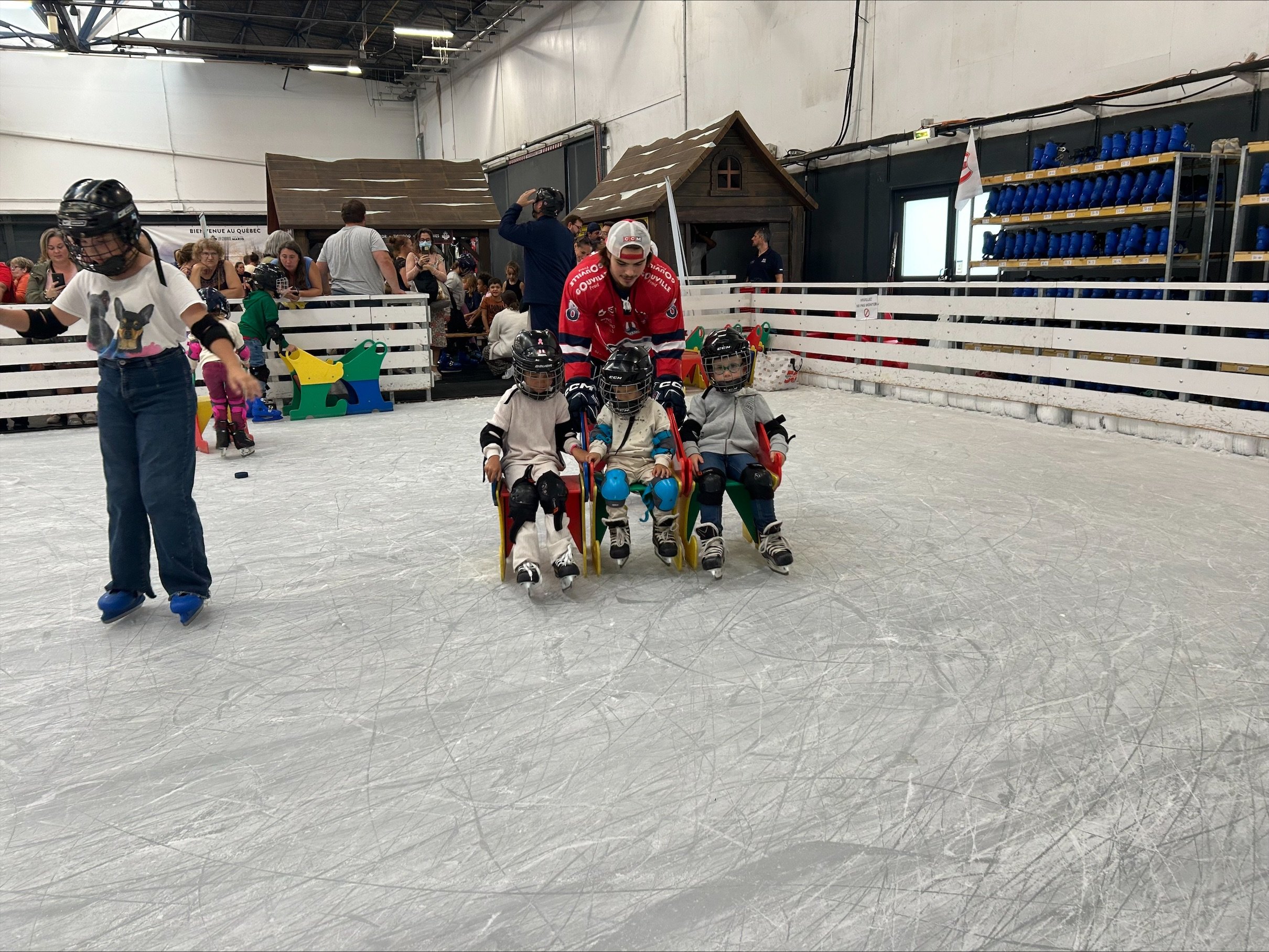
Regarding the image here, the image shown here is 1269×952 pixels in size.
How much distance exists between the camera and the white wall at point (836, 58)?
25.9ft

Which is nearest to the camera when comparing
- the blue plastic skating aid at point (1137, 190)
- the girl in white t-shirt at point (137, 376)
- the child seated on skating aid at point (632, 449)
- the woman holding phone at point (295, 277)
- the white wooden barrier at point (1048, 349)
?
the girl in white t-shirt at point (137, 376)

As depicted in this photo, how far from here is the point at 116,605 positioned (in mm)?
3283

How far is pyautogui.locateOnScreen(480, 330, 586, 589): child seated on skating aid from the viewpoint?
3432 mm

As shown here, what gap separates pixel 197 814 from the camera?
2.09m

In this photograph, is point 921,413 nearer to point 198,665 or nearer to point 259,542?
point 259,542

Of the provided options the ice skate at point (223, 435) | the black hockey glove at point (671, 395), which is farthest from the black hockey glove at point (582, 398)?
the ice skate at point (223, 435)

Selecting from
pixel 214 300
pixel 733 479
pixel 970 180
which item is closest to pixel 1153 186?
pixel 970 180

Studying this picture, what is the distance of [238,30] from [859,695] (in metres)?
25.1

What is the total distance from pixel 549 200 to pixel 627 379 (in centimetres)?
211

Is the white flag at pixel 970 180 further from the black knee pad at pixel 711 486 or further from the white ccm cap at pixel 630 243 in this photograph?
the black knee pad at pixel 711 486

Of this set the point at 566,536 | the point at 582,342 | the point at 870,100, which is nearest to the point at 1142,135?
the point at 870,100

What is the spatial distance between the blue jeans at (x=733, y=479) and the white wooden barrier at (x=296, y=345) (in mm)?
5600

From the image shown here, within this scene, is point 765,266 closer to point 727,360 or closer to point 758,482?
point 727,360

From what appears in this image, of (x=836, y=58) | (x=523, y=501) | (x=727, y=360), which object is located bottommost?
(x=523, y=501)
